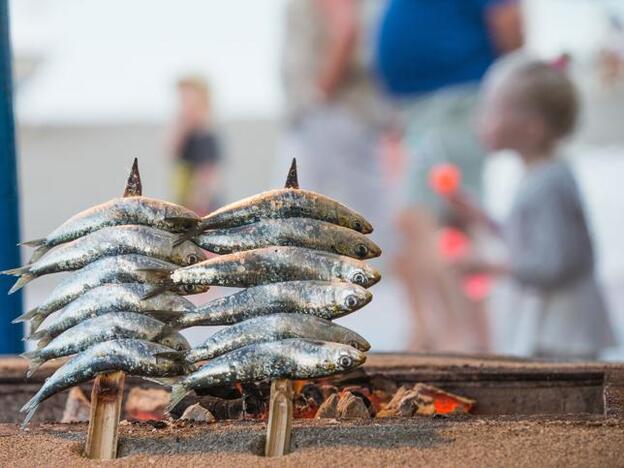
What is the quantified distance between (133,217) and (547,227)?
418 cm

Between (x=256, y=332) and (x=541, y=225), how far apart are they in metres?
4.18

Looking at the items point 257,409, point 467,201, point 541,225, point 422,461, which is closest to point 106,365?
point 257,409

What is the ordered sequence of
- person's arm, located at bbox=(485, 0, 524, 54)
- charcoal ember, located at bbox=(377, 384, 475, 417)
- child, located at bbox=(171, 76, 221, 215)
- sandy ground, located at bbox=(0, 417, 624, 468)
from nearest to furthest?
sandy ground, located at bbox=(0, 417, 624, 468)
charcoal ember, located at bbox=(377, 384, 475, 417)
person's arm, located at bbox=(485, 0, 524, 54)
child, located at bbox=(171, 76, 221, 215)

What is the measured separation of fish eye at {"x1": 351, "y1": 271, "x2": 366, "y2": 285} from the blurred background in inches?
178

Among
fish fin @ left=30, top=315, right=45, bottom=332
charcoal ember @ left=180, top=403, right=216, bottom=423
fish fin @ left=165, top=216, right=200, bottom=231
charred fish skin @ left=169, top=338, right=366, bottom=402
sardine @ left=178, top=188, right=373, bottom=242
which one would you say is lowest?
charcoal ember @ left=180, top=403, right=216, bottom=423

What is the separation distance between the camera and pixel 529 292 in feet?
23.1

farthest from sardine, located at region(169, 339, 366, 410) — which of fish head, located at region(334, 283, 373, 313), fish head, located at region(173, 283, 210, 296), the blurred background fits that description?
the blurred background

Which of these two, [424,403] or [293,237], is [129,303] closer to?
[293,237]

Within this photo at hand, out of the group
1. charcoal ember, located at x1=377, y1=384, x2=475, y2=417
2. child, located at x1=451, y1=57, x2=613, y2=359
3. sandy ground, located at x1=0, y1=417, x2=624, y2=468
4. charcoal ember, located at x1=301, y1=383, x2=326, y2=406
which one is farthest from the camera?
child, located at x1=451, y1=57, x2=613, y2=359

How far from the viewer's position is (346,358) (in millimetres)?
2873

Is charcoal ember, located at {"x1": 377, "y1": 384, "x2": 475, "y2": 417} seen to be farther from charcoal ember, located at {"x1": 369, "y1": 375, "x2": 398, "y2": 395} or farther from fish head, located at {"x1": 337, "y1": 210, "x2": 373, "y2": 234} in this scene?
fish head, located at {"x1": 337, "y1": 210, "x2": 373, "y2": 234}

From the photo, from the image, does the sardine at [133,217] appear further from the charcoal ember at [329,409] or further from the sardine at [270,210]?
the charcoal ember at [329,409]

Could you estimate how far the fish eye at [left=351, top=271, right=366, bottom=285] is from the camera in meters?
2.97

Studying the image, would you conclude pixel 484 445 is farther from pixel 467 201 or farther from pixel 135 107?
pixel 135 107
